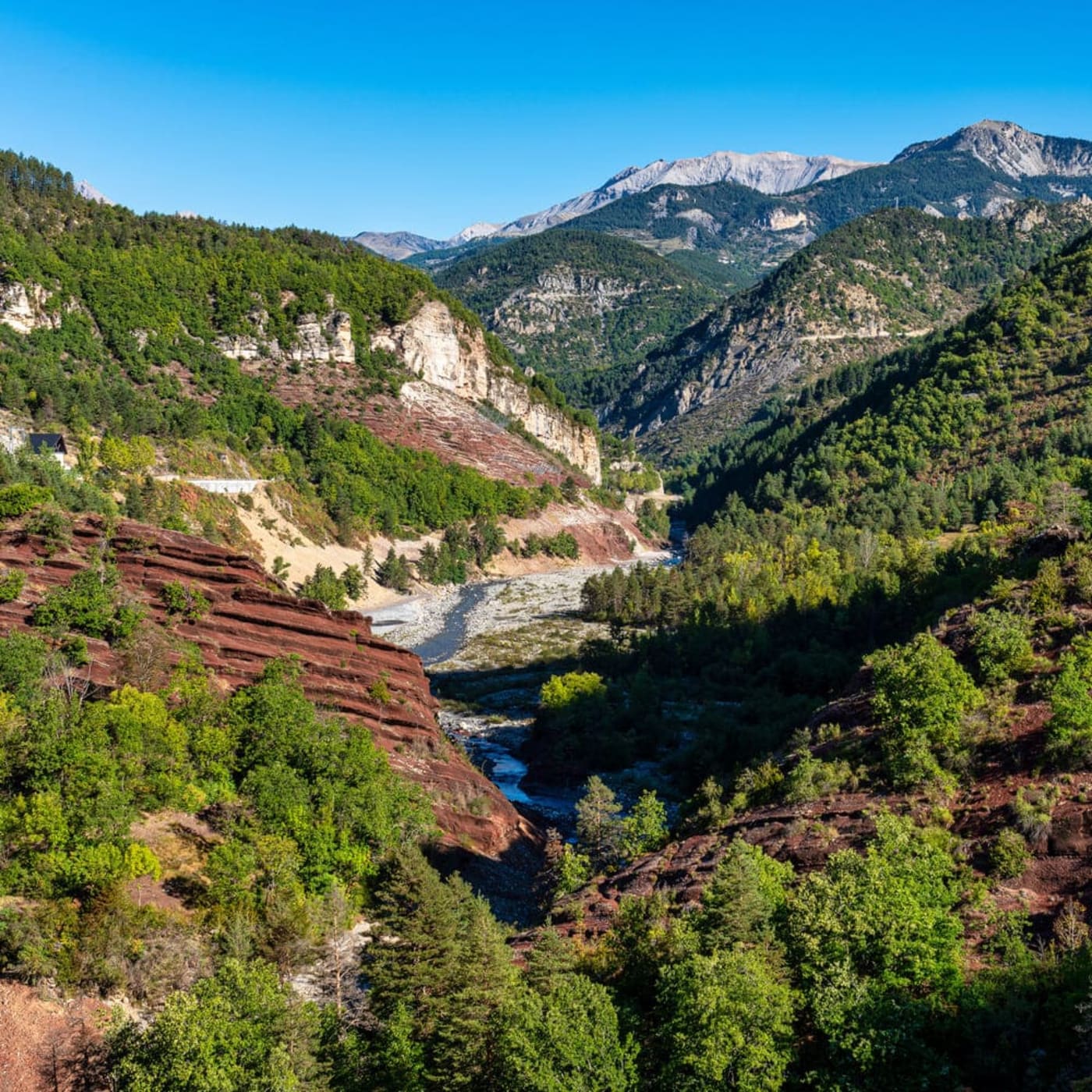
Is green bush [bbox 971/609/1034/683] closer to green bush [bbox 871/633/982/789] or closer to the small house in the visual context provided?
green bush [bbox 871/633/982/789]

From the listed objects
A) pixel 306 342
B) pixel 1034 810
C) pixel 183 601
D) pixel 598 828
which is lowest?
pixel 598 828

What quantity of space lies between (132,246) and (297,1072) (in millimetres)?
170738

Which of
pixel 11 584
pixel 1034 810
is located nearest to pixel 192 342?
pixel 11 584

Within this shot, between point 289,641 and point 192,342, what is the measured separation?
12377 centimetres

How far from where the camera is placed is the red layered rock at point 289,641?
146ft

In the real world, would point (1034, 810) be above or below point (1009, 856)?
above

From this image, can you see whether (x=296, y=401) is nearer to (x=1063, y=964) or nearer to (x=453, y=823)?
(x=453, y=823)

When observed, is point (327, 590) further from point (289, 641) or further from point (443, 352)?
point (443, 352)

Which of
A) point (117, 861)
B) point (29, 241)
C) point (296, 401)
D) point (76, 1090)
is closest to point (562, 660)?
point (117, 861)

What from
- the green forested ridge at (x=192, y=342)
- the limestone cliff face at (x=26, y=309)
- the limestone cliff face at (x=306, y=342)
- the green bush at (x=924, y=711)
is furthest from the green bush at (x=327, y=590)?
the limestone cliff face at (x=306, y=342)

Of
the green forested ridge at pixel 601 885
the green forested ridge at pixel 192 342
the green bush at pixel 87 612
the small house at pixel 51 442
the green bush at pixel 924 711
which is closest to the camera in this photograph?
the green forested ridge at pixel 601 885

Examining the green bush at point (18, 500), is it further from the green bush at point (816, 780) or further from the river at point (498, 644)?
the green bush at point (816, 780)

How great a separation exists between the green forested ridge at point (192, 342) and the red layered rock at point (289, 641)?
70.1m

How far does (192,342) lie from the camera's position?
156 m
